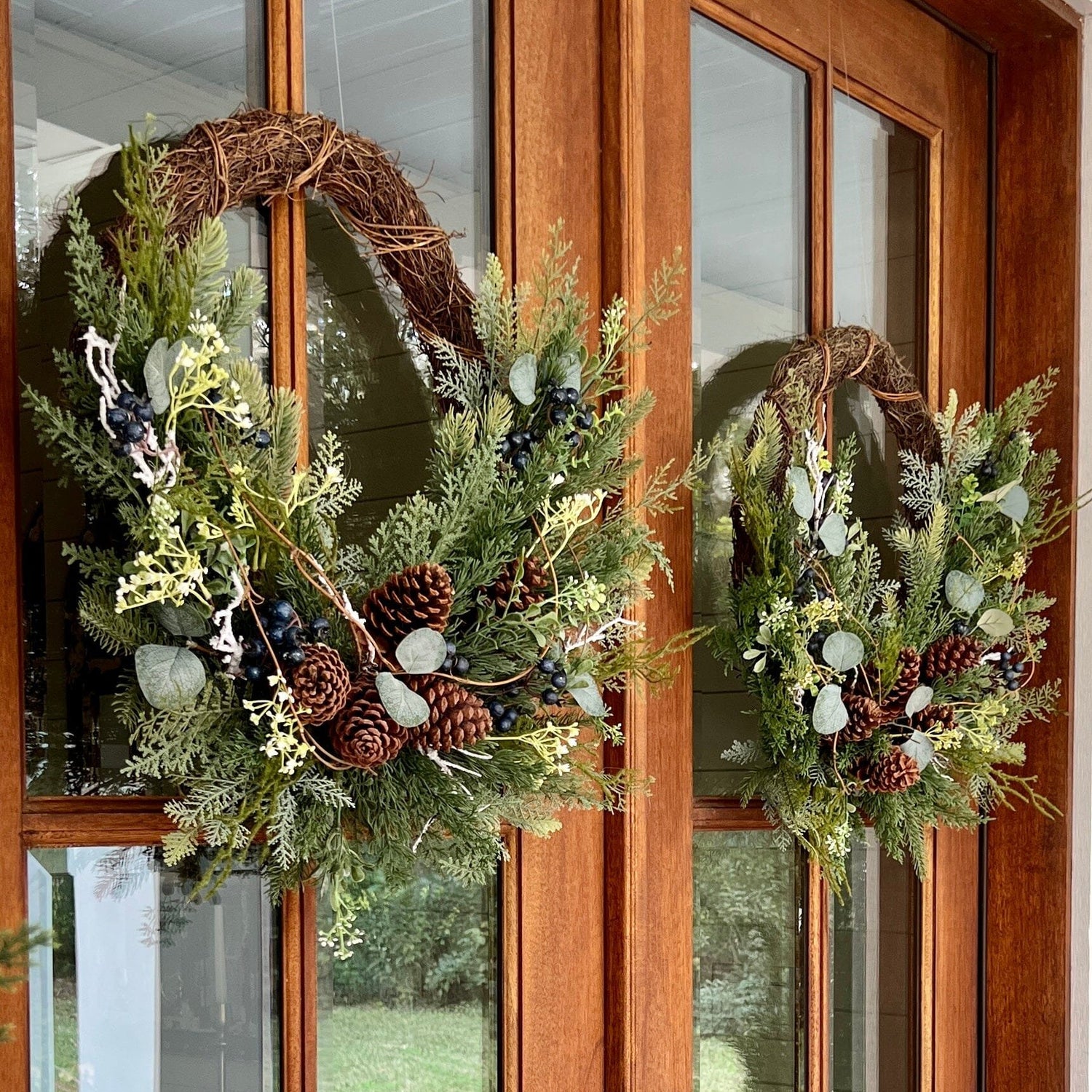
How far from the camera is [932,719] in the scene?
1.41m

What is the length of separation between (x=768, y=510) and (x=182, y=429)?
636mm

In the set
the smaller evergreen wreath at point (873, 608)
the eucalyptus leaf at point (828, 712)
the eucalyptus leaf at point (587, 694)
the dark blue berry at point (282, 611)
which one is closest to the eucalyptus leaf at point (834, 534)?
the smaller evergreen wreath at point (873, 608)

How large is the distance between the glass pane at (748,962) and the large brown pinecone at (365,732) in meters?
0.60

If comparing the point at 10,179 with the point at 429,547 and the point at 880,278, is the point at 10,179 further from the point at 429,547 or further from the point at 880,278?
the point at 880,278

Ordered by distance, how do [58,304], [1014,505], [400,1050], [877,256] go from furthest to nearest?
[877,256] < [1014,505] < [400,1050] < [58,304]

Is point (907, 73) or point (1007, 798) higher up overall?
point (907, 73)

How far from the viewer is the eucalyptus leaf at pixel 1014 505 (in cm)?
159

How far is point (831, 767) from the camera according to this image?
1.37m

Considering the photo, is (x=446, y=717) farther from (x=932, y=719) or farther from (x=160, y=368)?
(x=932, y=719)

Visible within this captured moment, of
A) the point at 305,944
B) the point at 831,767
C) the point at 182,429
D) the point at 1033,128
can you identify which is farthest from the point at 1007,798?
the point at 182,429

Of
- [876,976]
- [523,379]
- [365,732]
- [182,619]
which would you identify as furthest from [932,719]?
[182,619]

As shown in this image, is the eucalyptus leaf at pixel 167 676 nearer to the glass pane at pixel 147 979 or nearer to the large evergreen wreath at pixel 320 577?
the large evergreen wreath at pixel 320 577

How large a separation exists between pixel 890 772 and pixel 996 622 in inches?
10.6

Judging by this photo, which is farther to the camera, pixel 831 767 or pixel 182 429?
pixel 831 767
